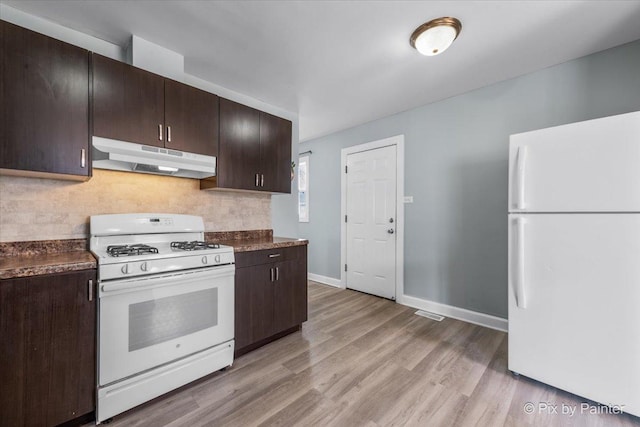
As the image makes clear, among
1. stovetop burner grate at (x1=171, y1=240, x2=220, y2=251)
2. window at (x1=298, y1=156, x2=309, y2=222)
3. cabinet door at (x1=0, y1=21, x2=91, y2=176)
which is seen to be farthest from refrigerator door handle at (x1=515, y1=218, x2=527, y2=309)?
window at (x1=298, y1=156, x2=309, y2=222)

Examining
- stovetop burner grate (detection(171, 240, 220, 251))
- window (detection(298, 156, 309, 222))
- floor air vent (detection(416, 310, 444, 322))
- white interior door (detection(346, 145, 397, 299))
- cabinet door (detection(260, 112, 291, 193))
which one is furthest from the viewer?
window (detection(298, 156, 309, 222))

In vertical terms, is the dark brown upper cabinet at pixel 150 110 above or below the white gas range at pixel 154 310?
above

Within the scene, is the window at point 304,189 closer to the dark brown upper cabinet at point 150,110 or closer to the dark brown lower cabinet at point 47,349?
the dark brown upper cabinet at point 150,110

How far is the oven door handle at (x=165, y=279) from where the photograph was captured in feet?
4.95

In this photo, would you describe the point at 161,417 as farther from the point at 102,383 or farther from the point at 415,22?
the point at 415,22

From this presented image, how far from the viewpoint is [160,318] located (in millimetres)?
1690

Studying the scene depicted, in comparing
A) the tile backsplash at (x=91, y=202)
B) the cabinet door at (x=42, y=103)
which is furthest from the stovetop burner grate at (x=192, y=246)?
the cabinet door at (x=42, y=103)

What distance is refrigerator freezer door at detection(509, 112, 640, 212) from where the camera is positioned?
1.55m

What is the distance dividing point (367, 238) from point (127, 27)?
336 centimetres

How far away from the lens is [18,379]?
1294mm

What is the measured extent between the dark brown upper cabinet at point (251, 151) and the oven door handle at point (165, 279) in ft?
2.60

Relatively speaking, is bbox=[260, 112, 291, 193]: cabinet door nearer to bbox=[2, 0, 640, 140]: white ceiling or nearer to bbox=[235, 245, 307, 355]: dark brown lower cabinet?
bbox=[2, 0, 640, 140]: white ceiling

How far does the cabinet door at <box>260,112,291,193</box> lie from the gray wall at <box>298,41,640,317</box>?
1564 millimetres

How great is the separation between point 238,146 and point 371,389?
2238mm
